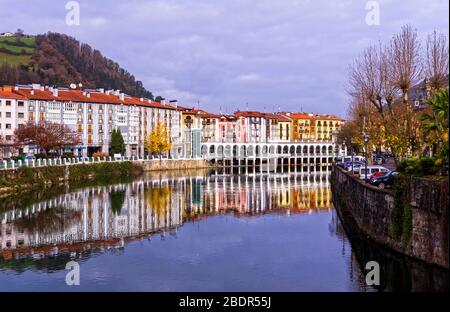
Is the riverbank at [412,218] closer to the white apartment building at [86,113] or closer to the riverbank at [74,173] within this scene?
the riverbank at [74,173]

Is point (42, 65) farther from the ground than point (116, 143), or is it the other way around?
point (42, 65)

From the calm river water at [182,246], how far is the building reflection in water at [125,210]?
0.09 metres

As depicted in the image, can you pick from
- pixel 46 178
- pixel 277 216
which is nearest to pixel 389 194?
pixel 277 216

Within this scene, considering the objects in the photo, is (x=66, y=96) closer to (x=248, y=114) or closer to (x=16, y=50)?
(x=248, y=114)

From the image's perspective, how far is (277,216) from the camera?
150 ft

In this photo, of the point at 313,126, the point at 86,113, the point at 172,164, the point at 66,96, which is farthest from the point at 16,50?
the point at 313,126

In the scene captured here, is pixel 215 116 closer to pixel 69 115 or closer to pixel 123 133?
pixel 123 133

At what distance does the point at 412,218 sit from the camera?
24125mm

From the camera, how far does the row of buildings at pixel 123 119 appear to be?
9781 centimetres

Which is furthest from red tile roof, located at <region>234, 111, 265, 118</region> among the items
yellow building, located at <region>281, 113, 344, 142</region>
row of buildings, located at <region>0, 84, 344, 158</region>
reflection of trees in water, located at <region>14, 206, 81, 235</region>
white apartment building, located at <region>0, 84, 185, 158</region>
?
reflection of trees in water, located at <region>14, 206, 81, 235</region>

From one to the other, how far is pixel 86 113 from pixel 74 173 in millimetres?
29666

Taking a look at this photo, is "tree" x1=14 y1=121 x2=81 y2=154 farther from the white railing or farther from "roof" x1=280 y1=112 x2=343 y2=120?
"roof" x1=280 y1=112 x2=343 y2=120

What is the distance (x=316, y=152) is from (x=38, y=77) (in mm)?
81055

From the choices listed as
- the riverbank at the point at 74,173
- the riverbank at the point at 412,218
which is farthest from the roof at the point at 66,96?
the riverbank at the point at 412,218
